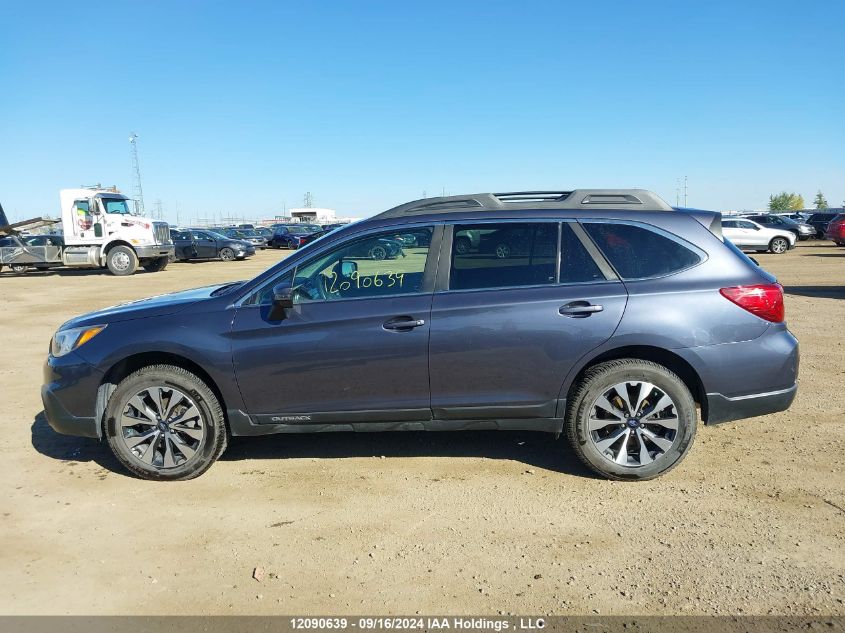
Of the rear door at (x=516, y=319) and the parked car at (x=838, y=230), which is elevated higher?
the rear door at (x=516, y=319)

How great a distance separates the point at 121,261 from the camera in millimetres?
22953

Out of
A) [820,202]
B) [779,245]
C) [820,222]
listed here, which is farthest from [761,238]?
[820,202]

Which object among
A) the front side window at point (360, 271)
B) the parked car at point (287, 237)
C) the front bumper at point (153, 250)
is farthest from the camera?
the parked car at point (287, 237)

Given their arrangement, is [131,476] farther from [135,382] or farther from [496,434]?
[496,434]

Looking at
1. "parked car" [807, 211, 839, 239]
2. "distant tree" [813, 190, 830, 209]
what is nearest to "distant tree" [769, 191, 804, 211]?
"distant tree" [813, 190, 830, 209]

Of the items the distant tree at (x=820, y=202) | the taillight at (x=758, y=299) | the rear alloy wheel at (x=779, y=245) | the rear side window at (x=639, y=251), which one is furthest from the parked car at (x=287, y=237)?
the distant tree at (x=820, y=202)

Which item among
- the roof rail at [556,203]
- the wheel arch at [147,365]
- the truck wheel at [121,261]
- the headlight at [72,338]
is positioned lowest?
the truck wheel at [121,261]

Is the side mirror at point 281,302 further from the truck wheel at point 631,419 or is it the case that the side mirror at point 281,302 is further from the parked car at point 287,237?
the parked car at point 287,237

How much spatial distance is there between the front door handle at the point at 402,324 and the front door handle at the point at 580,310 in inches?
34.7

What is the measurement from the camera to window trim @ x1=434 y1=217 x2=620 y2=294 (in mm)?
4137

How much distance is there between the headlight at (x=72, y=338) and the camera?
4.37m

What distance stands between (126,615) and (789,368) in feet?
12.9

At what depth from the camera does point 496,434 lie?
512cm

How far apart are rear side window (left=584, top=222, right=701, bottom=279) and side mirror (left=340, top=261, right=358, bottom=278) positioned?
1.53 m
